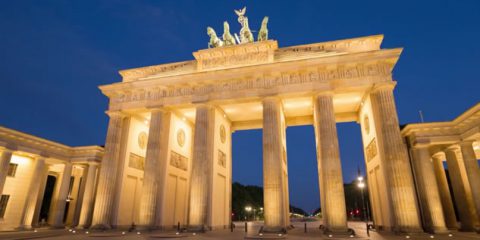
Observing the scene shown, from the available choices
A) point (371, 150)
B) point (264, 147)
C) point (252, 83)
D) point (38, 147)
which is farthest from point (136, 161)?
point (371, 150)

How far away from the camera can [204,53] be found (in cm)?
2589

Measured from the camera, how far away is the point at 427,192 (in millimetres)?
→ 19875

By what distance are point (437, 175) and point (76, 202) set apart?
35109mm

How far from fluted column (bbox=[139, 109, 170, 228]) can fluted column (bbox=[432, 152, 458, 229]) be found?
22.4m

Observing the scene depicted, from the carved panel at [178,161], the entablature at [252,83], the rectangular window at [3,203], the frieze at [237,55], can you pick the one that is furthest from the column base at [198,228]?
the rectangular window at [3,203]

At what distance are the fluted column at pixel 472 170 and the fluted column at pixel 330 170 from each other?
8908 mm

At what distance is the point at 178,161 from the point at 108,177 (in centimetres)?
604

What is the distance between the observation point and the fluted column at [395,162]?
59.2 feet

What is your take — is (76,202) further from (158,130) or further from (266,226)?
(266,226)

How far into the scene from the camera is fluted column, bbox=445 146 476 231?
823 inches

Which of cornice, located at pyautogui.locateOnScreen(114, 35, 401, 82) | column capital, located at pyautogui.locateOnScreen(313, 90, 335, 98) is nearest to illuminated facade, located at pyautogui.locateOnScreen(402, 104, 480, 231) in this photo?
column capital, located at pyautogui.locateOnScreen(313, 90, 335, 98)


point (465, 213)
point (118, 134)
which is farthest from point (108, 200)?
point (465, 213)

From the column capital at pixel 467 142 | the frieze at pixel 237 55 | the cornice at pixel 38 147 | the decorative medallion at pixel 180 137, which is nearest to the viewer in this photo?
the column capital at pixel 467 142

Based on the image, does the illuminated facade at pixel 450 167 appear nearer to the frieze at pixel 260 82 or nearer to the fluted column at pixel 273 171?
the frieze at pixel 260 82
